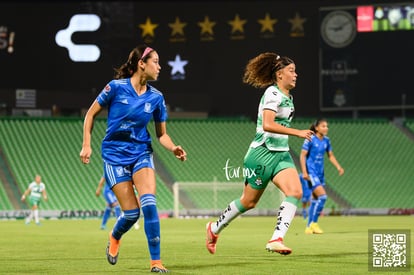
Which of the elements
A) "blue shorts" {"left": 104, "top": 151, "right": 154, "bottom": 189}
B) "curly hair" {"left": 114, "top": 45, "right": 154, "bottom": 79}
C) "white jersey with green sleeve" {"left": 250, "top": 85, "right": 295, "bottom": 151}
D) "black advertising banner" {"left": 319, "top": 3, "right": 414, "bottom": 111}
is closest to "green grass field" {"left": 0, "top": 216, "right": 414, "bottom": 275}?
"blue shorts" {"left": 104, "top": 151, "right": 154, "bottom": 189}

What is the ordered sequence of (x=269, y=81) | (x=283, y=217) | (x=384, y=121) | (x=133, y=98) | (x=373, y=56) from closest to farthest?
(x=133, y=98), (x=283, y=217), (x=269, y=81), (x=373, y=56), (x=384, y=121)

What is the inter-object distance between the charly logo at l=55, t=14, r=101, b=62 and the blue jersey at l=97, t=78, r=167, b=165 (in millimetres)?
30314

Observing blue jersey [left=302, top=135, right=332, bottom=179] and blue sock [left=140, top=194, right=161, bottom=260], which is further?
blue jersey [left=302, top=135, right=332, bottom=179]

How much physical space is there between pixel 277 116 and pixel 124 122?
7.54 ft

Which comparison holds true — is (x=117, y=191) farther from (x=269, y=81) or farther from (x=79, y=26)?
(x=79, y=26)

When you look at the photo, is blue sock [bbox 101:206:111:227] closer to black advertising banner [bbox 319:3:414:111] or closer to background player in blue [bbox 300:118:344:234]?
background player in blue [bbox 300:118:344:234]

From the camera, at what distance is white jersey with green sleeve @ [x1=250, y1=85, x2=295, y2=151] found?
11.2m

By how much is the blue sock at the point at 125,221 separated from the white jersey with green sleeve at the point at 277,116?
84.7 inches

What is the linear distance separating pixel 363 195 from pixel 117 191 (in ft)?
104

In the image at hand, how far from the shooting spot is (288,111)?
11375 mm

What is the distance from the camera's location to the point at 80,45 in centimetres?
4041

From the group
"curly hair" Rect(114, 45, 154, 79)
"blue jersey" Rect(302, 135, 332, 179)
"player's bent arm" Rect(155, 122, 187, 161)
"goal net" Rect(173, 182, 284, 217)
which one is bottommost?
"goal net" Rect(173, 182, 284, 217)

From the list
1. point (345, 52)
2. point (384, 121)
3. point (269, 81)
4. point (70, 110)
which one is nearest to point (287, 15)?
point (345, 52)

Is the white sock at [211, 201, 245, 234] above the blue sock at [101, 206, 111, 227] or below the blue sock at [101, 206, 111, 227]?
above
